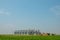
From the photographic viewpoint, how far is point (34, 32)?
104 meters

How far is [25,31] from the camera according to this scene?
105 meters

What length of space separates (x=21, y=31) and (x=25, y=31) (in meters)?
3.39

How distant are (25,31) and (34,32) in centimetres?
692

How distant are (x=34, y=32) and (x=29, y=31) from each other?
4.35 m

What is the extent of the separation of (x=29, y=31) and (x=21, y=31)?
24.9 feet

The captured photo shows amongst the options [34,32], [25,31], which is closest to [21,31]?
[25,31]

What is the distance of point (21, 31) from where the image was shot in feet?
Answer: 350

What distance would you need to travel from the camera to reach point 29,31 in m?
102

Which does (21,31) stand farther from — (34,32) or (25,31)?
(34,32)

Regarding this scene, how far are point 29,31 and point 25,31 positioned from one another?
4331mm
